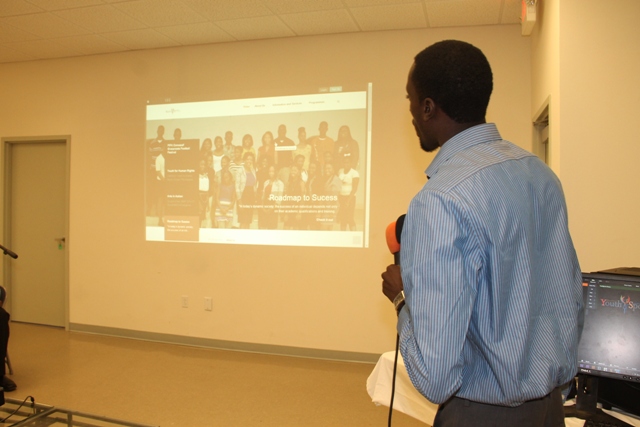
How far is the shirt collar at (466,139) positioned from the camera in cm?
94

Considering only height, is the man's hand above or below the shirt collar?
below

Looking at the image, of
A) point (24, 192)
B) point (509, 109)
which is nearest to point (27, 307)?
point (24, 192)

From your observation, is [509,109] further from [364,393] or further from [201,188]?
[201,188]

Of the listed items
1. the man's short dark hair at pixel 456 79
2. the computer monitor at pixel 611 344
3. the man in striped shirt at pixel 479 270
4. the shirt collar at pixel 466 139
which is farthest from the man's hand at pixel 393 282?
the computer monitor at pixel 611 344

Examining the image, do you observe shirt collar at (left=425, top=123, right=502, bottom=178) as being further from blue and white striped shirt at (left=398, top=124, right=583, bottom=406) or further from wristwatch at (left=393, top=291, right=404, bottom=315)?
wristwatch at (left=393, top=291, right=404, bottom=315)

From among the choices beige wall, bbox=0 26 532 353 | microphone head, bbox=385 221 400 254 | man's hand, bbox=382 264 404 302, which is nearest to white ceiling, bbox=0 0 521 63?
beige wall, bbox=0 26 532 353

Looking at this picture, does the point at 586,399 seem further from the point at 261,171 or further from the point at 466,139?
the point at 261,171

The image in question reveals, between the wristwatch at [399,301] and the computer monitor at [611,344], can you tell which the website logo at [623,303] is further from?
the wristwatch at [399,301]

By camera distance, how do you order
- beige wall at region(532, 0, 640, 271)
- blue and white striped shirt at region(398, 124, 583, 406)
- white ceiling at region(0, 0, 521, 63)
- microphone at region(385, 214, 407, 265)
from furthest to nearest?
white ceiling at region(0, 0, 521, 63) < beige wall at region(532, 0, 640, 271) < microphone at region(385, 214, 407, 265) < blue and white striped shirt at region(398, 124, 583, 406)

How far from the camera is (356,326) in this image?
420 centimetres

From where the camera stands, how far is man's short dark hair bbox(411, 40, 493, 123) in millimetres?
923

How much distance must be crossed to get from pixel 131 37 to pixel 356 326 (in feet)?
11.1

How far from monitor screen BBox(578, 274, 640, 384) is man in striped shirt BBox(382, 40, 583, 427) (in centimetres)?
58

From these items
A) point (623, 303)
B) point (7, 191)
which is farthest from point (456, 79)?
point (7, 191)
